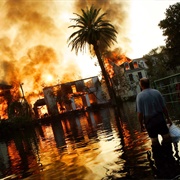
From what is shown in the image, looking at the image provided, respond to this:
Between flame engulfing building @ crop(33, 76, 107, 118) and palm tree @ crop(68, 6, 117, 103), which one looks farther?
flame engulfing building @ crop(33, 76, 107, 118)

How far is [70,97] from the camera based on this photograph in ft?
185

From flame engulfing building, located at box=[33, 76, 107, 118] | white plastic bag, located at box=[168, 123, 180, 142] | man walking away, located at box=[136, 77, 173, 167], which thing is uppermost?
flame engulfing building, located at box=[33, 76, 107, 118]

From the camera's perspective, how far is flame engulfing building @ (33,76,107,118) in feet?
184

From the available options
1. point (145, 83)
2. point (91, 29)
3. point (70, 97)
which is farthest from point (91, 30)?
point (145, 83)

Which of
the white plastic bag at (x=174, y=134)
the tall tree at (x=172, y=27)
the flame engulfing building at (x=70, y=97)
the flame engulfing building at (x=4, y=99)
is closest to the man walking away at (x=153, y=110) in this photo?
the white plastic bag at (x=174, y=134)

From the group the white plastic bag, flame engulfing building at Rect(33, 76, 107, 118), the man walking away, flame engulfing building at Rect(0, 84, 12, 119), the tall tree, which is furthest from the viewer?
flame engulfing building at Rect(33, 76, 107, 118)

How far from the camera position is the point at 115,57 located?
57750 mm

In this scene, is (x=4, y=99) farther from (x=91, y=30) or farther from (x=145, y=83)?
(x=145, y=83)

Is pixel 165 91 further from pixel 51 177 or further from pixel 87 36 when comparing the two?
pixel 87 36

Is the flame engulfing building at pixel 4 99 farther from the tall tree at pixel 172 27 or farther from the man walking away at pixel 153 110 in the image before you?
the man walking away at pixel 153 110

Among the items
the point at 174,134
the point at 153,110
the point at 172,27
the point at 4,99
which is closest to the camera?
the point at 153,110

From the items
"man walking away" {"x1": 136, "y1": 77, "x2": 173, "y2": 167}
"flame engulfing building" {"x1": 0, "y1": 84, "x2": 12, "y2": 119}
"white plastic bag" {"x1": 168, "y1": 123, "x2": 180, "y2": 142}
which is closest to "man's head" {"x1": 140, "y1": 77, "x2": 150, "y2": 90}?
"man walking away" {"x1": 136, "y1": 77, "x2": 173, "y2": 167}

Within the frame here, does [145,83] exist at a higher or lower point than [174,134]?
higher

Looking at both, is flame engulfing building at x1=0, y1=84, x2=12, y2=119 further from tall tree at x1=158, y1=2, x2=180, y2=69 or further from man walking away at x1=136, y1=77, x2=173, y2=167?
man walking away at x1=136, y1=77, x2=173, y2=167
